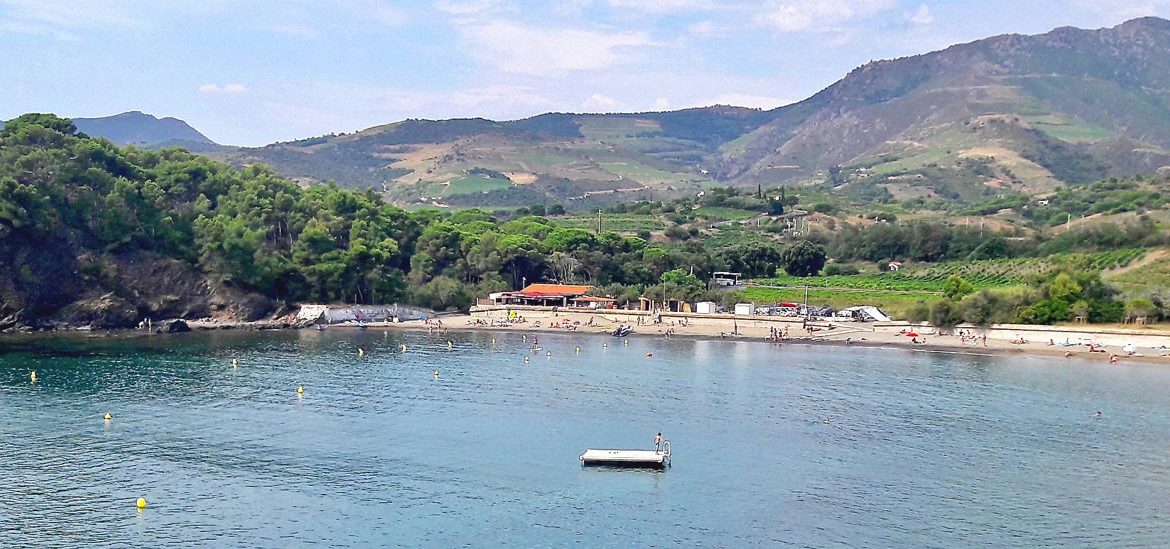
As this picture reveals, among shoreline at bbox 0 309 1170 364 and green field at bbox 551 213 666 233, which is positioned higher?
green field at bbox 551 213 666 233

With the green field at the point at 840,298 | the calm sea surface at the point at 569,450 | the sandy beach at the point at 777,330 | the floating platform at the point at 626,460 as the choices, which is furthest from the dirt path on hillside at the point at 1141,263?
the floating platform at the point at 626,460

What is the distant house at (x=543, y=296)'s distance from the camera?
10606cm

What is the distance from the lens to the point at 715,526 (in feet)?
132

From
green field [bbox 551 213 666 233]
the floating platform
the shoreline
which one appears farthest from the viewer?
green field [bbox 551 213 666 233]

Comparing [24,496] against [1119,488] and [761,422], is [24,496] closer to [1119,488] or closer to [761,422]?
[761,422]

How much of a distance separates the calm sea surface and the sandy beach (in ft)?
16.2

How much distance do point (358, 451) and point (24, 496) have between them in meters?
13.7

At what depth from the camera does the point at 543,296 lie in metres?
106

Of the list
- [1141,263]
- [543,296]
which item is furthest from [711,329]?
[1141,263]

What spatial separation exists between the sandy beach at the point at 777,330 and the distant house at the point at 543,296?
342 cm

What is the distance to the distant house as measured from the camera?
10606 cm

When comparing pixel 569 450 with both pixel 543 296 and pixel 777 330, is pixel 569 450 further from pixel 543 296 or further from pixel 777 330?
pixel 543 296

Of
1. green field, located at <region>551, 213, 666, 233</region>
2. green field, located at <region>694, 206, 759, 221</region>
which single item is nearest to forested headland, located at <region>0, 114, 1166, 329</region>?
green field, located at <region>551, 213, 666, 233</region>

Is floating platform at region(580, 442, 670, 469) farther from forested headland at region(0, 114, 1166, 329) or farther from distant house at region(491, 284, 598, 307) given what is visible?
distant house at region(491, 284, 598, 307)
